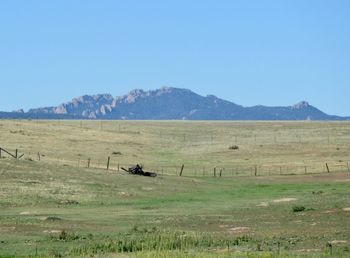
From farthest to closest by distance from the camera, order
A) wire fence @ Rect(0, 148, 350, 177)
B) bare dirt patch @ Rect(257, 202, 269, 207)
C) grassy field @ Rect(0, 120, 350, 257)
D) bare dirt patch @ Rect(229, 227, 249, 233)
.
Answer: wire fence @ Rect(0, 148, 350, 177), bare dirt patch @ Rect(257, 202, 269, 207), bare dirt patch @ Rect(229, 227, 249, 233), grassy field @ Rect(0, 120, 350, 257)

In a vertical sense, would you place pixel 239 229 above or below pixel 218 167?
above

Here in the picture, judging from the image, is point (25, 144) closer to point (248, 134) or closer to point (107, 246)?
point (248, 134)

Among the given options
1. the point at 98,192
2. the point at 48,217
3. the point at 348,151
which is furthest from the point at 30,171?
the point at 348,151

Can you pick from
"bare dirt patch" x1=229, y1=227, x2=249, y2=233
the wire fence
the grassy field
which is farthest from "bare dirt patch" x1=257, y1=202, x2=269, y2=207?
the wire fence

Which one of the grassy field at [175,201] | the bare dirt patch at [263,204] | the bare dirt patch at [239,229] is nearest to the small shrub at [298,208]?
the grassy field at [175,201]

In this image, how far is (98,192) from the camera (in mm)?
64375

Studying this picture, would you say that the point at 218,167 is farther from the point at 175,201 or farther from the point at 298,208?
the point at 298,208

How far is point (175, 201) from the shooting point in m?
60.5

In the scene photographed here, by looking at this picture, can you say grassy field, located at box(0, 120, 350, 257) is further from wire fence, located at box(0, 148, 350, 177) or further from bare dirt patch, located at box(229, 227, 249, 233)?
wire fence, located at box(0, 148, 350, 177)

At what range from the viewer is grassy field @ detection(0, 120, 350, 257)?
117 feet

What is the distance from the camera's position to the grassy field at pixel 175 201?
35719 millimetres

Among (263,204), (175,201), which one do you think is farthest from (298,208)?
(175,201)

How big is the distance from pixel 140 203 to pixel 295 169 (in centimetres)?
3758

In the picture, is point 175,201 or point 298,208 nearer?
point 298,208
